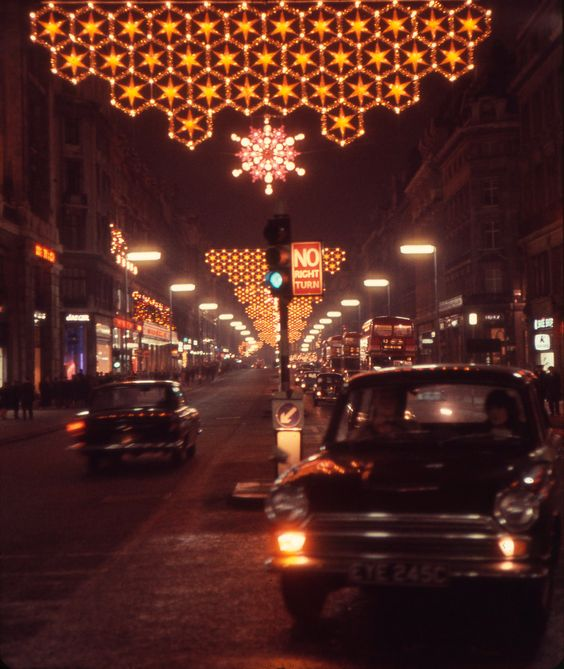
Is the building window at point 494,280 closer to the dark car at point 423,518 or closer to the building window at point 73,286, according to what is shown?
the building window at point 73,286

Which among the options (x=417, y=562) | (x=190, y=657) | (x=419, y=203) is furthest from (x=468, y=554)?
(x=419, y=203)

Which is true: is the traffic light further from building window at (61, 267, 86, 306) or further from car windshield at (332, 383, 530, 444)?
building window at (61, 267, 86, 306)

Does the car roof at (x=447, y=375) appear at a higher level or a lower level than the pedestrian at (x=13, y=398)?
higher

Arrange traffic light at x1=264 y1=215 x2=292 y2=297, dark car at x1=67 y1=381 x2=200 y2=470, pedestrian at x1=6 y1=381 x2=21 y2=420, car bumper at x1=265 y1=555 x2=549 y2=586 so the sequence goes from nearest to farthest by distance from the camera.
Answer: car bumper at x1=265 y1=555 x2=549 y2=586 → traffic light at x1=264 y1=215 x2=292 y2=297 → dark car at x1=67 y1=381 x2=200 y2=470 → pedestrian at x1=6 y1=381 x2=21 y2=420

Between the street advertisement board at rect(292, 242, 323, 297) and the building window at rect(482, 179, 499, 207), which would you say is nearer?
the street advertisement board at rect(292, 242, 323, 297)

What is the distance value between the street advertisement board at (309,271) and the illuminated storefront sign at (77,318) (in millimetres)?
55183

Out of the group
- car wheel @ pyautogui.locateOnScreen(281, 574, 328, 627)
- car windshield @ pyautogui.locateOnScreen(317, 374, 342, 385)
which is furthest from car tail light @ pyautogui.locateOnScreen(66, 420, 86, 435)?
car windshield @ pyautogui.locateOnScreen(317, 374, 342, 385)

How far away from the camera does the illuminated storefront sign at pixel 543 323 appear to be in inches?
1826

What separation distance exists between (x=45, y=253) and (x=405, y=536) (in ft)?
157

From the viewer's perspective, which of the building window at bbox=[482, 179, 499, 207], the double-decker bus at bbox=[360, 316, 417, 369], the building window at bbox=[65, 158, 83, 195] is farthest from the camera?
the building window at bbox=[65, 158, 83, 195]

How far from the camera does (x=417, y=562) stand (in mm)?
5969

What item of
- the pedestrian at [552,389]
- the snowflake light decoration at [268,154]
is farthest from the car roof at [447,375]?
the pedestrian at [552,389]

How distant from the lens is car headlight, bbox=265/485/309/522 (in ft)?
20.8

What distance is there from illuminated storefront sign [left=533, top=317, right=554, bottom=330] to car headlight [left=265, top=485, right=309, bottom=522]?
41.4 m
